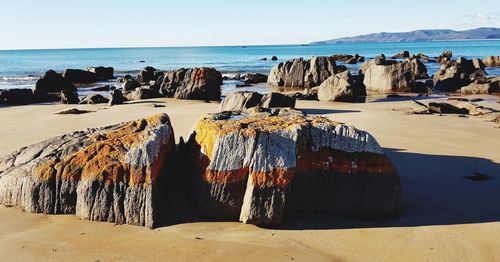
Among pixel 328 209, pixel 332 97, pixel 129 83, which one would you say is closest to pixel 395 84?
pixel 332 97

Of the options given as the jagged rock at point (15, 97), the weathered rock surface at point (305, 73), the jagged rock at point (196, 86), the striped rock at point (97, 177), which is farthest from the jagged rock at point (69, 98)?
the striped rock at point (97, 177)

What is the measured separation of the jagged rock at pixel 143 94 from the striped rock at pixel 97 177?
1562 centimetres

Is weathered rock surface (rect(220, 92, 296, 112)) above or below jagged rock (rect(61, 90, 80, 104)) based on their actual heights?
above

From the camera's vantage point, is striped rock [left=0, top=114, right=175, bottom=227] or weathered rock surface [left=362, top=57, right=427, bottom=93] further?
weathered rock surface [left=362, top=57, right=427, bottom=93]

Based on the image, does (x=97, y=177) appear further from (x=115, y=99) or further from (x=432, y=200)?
(x=115, y=99)

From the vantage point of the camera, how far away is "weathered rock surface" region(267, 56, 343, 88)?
29.4 meters

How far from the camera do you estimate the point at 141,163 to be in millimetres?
5594

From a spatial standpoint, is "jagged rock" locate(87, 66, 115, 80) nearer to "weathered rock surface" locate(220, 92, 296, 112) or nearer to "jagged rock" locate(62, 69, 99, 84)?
"jagged rock" locate(62, 69, 99, 84)

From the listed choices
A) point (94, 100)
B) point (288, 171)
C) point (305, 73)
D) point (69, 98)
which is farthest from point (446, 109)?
point (305, 73)

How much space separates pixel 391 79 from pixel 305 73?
6.03m

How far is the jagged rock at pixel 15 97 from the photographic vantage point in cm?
2044

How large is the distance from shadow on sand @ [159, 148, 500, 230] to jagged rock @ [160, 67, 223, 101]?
1401 centimetres

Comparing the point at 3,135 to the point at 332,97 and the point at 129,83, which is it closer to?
the point at 332,97

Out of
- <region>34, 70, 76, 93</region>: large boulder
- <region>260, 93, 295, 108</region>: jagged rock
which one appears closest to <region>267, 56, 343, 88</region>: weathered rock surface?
<region>34, 70, 76, 93</region>: large boulder
